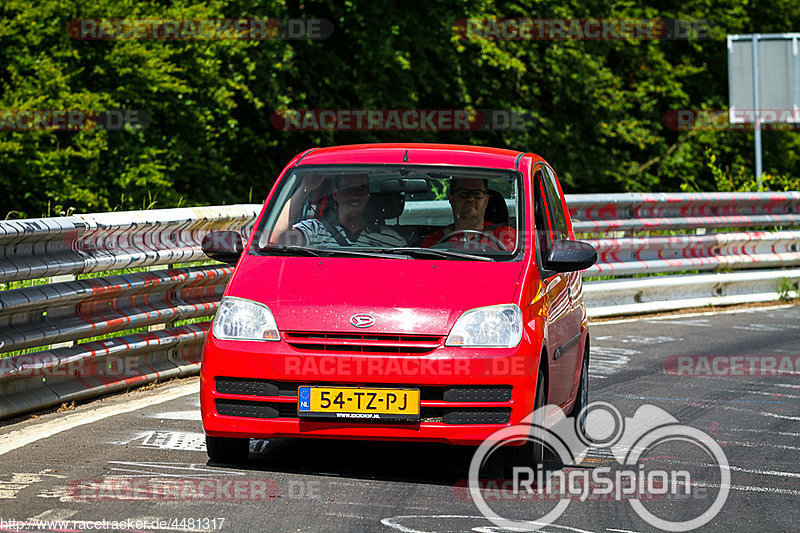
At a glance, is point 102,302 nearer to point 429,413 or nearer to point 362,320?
point 362,320

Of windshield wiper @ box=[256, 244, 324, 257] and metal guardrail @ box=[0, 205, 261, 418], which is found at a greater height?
windshield wiper @ box=[256, 244, 324, 257]

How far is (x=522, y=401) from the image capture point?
689 centimetres

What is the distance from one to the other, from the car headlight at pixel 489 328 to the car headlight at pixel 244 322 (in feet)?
2.82

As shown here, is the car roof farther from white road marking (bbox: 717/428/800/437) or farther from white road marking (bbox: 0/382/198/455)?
white road marking (bbox: 717/428/800/437)

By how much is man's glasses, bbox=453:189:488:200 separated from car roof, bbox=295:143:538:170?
0.56ft

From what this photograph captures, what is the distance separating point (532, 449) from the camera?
279 inches

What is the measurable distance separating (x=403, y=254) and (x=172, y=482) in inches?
67.2

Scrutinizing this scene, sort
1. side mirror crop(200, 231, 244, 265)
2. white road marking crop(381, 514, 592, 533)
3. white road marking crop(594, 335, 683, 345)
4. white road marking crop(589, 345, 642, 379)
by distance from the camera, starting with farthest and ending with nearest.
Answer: white road marking crop(594, 335, 683, 345)
white road marking crop(589, 345, 642, 379)
side mirror crop(200, 231, 244, 265)
white road marking crop(381, 514, 592, 533)

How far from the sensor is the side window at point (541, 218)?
7953mm

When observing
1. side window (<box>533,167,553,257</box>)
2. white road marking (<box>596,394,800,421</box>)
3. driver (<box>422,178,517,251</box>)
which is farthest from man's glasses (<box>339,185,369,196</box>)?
white road marking (<box>596,394,800,421</box>)

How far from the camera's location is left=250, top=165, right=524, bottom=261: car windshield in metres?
7.68

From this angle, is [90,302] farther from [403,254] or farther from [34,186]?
[34,186]

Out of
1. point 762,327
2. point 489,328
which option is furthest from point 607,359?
point 489,328

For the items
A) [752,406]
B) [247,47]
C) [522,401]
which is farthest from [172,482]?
[247,47]
